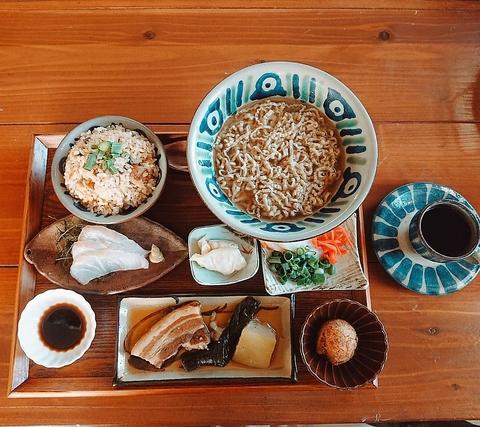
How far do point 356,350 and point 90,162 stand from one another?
0.92m

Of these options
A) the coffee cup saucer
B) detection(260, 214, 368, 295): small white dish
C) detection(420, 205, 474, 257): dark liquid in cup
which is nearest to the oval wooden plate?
detection(260, 214, 368, 295): small white dish

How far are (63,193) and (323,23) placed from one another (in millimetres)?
1081

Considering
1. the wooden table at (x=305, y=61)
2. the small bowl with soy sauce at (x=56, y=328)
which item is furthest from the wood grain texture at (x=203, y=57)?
the small bowl with soy sauce at (x=56, y=328)

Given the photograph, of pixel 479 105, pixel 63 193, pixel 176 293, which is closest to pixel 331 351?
pixel 176 293

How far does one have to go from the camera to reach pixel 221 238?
1.54m

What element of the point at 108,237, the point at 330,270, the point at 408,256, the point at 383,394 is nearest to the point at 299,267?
the point at 330,270

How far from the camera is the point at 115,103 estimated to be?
175 centimetres

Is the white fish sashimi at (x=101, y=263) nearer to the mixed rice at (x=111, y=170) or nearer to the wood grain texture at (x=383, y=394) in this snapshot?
the mixed rice at (x=111, y=170)

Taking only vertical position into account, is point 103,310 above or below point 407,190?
below

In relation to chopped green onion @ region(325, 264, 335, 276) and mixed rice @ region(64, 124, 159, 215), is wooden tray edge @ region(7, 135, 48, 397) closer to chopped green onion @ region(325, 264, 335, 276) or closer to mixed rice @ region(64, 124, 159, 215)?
mixed rice @ region(64, 124, 159, 215)

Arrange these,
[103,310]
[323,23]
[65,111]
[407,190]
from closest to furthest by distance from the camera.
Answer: [103,310] < [407,190] < [65,111] < [323,23]

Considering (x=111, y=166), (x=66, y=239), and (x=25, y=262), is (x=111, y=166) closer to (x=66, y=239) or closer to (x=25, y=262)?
(x=66, y=239)

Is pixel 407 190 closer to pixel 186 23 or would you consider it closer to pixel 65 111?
pixel 186 23

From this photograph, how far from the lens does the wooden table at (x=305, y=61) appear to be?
1520mm
